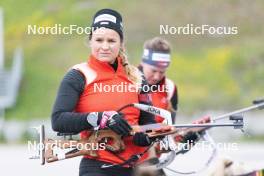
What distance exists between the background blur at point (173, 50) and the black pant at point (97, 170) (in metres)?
18.0

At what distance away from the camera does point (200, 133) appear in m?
8.57

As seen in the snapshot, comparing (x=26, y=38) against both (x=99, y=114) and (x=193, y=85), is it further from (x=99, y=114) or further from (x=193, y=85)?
(x=99, y=114)

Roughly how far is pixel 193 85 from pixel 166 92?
17.8 m

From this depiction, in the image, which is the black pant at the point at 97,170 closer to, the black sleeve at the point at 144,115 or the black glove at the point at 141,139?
the black glove at the point at 141,139

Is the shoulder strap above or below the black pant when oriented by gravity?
above

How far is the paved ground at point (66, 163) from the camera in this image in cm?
1427

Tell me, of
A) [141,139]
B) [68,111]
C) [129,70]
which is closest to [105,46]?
[129,70]

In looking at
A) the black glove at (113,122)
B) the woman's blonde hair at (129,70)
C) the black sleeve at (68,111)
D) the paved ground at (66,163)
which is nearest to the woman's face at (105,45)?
the woman's blonde hair at (129,70)

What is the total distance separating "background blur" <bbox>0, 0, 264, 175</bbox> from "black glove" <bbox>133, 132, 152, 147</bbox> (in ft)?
59.2

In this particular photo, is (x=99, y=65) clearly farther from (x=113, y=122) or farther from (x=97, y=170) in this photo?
(x=97, y=170)

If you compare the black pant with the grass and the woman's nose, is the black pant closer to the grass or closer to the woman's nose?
the woman's nose

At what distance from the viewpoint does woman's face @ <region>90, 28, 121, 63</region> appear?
678 cm

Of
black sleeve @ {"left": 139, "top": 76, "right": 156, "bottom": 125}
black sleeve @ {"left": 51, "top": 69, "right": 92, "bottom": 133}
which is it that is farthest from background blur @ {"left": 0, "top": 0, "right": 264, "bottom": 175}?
black sleeve @ {"left": 51, "top": 69, "right": 92, "bottom": 133}

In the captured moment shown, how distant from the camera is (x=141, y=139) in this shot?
6.75m
